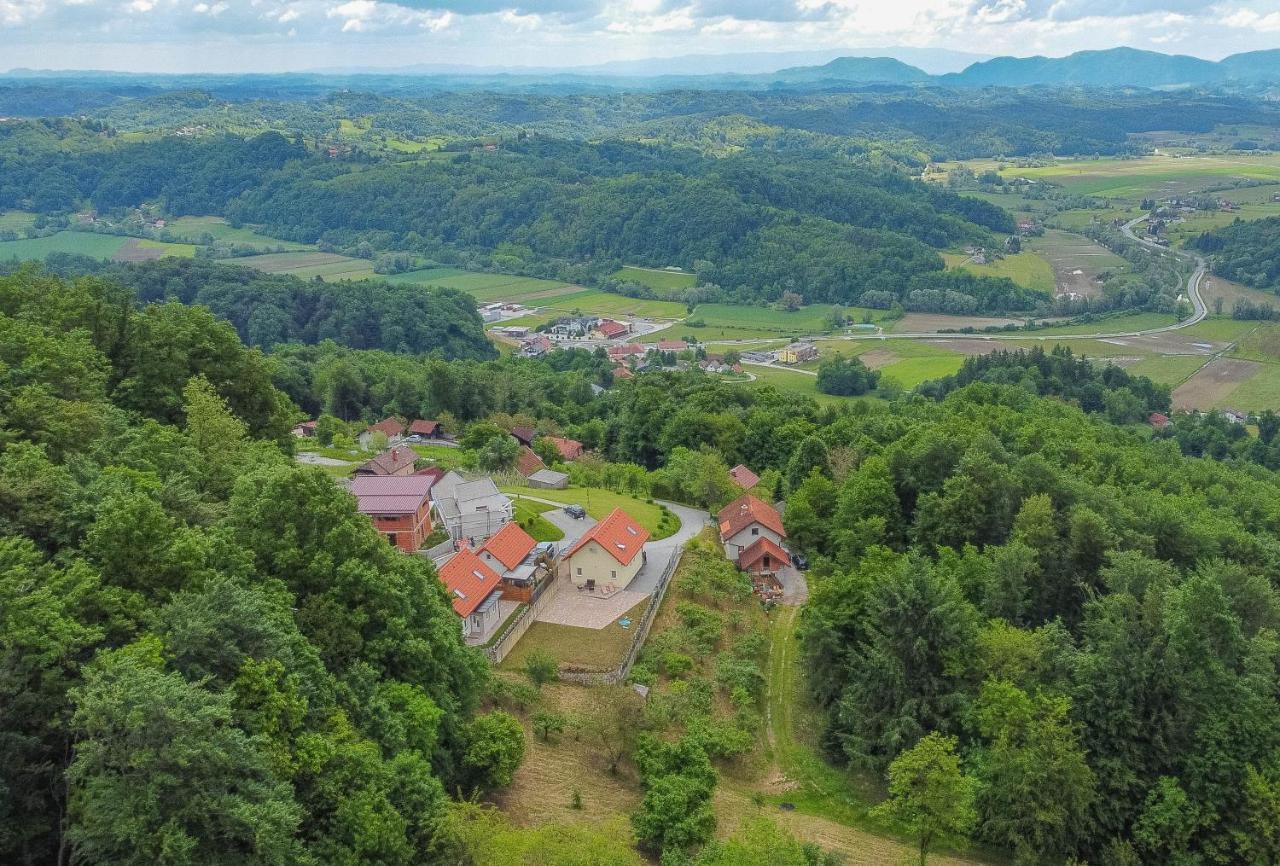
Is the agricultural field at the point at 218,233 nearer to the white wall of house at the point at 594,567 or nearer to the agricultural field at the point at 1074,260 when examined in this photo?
the agricultural field at the point at 1074,260

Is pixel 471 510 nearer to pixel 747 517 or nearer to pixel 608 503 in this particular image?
pixel 608 503

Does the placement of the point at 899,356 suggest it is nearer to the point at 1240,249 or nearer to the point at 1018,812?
the point at 1240,249

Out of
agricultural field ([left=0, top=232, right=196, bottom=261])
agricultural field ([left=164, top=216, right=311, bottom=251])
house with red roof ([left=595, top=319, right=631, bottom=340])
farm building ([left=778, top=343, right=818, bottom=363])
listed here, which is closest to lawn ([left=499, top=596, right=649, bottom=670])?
farm building ([left=778, top=343, right=818, bottom=363])

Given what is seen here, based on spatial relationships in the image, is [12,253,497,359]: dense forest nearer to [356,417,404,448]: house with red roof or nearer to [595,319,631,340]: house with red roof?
[595,319,631,340]: house with red roof

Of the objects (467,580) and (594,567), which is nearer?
(467,580)

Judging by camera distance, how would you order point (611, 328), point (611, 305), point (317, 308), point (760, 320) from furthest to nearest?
point (611, 305)
point (760, 320)
point (611, 328)
point (317, 308)

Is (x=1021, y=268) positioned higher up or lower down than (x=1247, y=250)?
lower down

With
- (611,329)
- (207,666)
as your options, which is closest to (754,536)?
(207,666)
